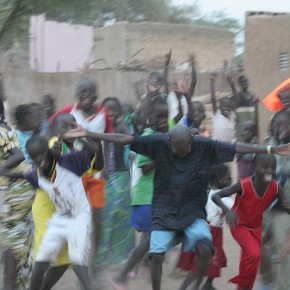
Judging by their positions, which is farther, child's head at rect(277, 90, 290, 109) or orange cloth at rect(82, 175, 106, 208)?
orange cloth at rect(82, 175, 106, 208)

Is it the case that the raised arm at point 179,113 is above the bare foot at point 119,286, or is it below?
above

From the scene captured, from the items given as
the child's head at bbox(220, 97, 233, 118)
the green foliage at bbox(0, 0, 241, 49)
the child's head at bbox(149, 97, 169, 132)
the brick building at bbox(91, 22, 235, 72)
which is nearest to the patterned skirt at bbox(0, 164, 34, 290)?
the child's head at bbox(149, 97, 169, 132)

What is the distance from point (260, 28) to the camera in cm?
1312

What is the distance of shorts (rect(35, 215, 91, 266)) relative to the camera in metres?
5.36

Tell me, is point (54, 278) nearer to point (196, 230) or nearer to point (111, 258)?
point (196, 230)

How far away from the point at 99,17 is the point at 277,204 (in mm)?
25370

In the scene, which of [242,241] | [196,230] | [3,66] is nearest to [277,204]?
[242,241]

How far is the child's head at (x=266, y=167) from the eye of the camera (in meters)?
5.74

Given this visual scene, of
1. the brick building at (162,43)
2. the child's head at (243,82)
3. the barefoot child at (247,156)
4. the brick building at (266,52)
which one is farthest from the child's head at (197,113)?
the brick building at (162,43)

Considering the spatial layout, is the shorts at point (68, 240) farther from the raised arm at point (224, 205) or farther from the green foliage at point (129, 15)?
the green foliage at point (129, 15)

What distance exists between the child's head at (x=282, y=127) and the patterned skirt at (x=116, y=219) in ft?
6.29

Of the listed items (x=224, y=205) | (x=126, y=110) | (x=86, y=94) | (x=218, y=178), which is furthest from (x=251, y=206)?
(x=126, y=110)

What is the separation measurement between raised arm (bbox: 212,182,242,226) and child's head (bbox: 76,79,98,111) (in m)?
1.51

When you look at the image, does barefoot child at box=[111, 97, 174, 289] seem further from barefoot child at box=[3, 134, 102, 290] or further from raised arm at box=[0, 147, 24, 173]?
raised arm at box=[0, 147, 24, 173]
